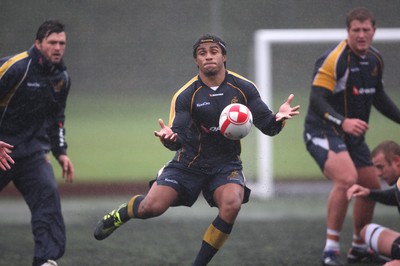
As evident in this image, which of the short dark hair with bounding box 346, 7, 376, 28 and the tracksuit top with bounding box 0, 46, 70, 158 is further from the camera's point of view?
the short dark hair with bounding box 346, 7, 376, 28

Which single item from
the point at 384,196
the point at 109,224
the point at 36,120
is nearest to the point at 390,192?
the point at 384,196

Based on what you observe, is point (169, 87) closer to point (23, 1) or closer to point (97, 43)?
point (97, 43)

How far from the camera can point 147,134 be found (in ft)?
68.2

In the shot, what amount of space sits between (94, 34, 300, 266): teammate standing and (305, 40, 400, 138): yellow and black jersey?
3.73 feet

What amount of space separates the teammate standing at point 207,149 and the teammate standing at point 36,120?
0.58m

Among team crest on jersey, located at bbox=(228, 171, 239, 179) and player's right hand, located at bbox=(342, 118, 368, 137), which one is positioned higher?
player's right hand, located at bbox=(342, 118, 368, 137)

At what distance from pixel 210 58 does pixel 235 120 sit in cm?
60

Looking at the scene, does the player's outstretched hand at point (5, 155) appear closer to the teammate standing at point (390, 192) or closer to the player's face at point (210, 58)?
the player's face at point (210, 58)

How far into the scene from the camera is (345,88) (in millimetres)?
7766

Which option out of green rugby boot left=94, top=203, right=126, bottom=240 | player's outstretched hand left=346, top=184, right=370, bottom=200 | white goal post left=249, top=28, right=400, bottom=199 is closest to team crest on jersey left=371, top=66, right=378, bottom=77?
player's outstretched hand left=346, top=184, right=370, bottom=200

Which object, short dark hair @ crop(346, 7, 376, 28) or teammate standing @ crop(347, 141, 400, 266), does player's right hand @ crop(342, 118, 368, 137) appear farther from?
short dark hair @ crop(346, 7, 376, 28)

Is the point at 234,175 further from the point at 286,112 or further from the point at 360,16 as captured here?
the point at 360,16

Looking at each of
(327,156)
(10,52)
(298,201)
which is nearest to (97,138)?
(10,52)

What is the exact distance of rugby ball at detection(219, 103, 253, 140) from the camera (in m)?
6.35
